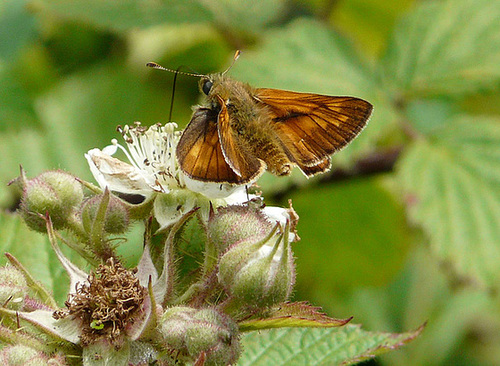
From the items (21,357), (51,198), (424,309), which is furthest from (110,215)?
(424,309)

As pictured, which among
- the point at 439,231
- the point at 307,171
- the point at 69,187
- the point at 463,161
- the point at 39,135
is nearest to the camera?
the point at 69,187

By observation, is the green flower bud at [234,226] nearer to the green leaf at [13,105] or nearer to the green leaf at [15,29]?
the green leaf at [13,105]

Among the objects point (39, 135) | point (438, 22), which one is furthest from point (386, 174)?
point (39, 135)

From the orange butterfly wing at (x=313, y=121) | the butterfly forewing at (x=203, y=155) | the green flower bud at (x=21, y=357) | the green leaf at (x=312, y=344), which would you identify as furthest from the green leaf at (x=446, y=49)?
the green flower bud at (x=21, y=357)

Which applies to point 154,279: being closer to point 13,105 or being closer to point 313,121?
point 313,121

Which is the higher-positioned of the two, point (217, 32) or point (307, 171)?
point (217, 32)

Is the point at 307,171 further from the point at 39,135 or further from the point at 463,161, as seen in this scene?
the point at 39,135

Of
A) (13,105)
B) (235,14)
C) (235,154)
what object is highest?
(235,14)
